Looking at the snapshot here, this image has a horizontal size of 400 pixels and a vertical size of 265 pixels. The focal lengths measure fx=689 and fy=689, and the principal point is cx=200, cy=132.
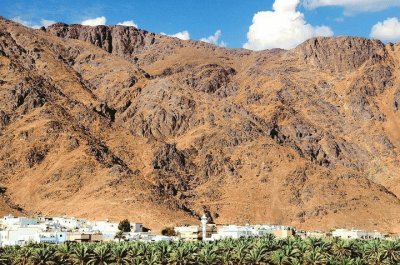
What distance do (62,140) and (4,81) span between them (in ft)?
93.9

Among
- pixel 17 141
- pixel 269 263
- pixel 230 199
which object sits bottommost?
pixel 269 263

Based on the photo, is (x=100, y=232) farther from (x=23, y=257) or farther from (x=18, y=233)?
(x=23, y=257)

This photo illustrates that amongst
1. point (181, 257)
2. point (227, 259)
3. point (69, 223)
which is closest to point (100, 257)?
point (181, 257)

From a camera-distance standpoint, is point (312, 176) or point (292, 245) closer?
point (292, 245)

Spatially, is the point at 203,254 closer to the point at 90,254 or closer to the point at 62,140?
the point at 90,254

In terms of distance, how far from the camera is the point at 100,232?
126 meters

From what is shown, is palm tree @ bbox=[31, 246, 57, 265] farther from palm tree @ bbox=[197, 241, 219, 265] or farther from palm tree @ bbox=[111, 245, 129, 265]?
palm tree @ bbox=[197, 241, 219, 265]

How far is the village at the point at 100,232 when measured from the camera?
114688 millimetres

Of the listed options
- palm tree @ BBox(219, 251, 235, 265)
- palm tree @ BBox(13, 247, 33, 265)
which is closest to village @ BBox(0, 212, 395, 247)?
palm tree @ BBox(219, 251, 235, 265)

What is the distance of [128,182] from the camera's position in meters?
163

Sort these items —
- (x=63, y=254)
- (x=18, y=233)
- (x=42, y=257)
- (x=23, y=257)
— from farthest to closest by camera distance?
1. (x=18, y=233)
2. (x=63, y=254)
3. (x=23, y=257)
4. (x=42, y=257)

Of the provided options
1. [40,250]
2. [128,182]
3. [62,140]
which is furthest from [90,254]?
[62,140]

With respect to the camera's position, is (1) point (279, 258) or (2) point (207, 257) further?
(1) point (279, 258)

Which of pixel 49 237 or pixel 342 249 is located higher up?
pixel 49 237
